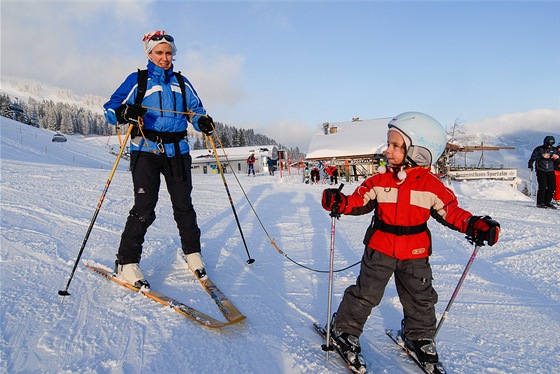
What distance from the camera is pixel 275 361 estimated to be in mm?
2227

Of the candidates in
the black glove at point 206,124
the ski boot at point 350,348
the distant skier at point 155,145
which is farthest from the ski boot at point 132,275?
the ski boot at point 350,348

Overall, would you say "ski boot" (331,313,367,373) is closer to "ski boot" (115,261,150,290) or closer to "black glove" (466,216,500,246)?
"black glove" (466,216,500,246)

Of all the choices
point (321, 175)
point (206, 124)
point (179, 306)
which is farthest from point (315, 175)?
point (179, 306)

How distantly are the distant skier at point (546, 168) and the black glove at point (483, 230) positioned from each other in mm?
9954

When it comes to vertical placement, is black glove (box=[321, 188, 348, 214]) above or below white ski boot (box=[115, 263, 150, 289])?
above

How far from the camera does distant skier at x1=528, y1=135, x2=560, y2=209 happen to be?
997cm

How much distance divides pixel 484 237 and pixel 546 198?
10417 millimetres

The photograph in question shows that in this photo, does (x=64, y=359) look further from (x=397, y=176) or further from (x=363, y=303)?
(x=397, y=176)

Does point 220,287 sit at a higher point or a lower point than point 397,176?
lower

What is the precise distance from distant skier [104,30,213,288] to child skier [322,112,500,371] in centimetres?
173

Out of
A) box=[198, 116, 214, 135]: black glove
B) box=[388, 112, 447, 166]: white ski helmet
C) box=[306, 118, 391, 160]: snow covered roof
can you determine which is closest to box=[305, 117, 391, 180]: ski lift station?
box=[306, 118, 391, 160]: snow covered roof

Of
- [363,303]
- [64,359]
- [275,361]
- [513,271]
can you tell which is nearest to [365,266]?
[363,303]

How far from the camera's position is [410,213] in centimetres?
232

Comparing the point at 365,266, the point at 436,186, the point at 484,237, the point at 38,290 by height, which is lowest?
the point at 38,290
